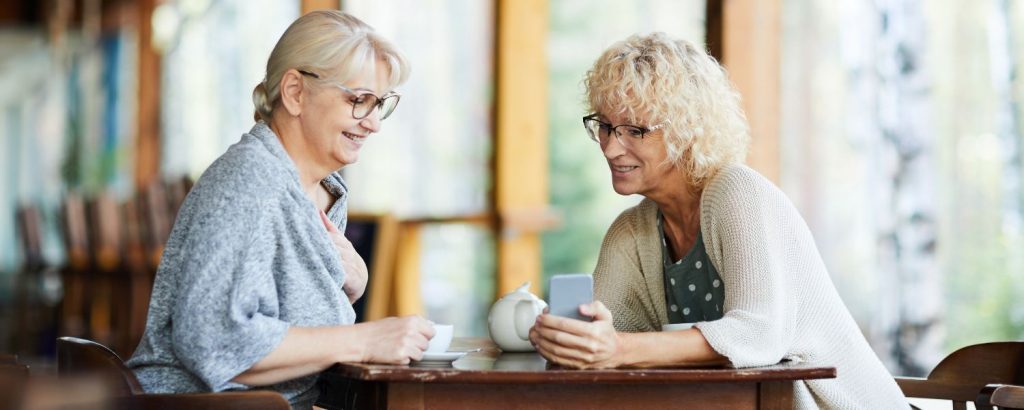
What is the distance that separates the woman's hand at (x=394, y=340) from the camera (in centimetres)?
203

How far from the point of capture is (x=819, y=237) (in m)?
4.44

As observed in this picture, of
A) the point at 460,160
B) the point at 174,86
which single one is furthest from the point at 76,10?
the point at 460,160

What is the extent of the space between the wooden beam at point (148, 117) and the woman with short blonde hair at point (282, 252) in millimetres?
8908

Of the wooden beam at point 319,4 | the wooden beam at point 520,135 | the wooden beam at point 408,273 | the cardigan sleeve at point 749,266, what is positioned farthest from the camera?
the wooden beam at point 319,4

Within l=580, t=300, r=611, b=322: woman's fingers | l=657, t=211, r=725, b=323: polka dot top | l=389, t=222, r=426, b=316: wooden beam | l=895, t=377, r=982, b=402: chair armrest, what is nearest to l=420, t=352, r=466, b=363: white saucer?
l=580, t=300, r=611, b=322: woman's fingers

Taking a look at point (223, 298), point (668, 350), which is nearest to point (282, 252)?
point (223, 298)

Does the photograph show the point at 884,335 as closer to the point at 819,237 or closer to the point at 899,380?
the point at 819,237

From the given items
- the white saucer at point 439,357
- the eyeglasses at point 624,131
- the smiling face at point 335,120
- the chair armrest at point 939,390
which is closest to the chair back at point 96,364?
the white saucer at point 439,357

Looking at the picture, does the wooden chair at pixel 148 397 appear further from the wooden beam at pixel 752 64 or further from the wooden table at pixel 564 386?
the wooden beam at pixel 752 64

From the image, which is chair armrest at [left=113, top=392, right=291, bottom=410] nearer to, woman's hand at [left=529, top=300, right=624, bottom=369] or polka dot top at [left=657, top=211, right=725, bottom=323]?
woman's hand at [left=529, top=300, right=624, bottom=369]

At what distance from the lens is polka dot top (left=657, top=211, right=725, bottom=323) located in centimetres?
247

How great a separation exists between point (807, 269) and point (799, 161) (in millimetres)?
2239

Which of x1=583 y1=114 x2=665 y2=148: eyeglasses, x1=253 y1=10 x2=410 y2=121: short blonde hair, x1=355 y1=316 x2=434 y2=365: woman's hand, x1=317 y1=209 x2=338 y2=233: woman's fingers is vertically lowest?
x1=355 y1=316 x2=434 y2=365: woman's hand

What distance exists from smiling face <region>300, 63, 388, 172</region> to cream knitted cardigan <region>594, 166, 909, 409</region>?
68 cm
